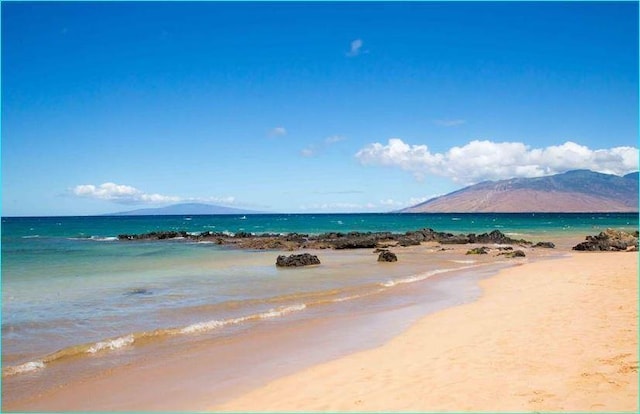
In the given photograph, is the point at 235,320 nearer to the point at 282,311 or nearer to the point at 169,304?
the point at 282,311

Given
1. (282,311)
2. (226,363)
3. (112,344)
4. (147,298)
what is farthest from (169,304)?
(226,363)

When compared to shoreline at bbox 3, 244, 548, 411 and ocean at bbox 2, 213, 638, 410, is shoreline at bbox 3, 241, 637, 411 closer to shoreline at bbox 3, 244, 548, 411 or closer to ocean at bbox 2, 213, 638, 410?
shoreline at bbox 3, 244, 548, 411

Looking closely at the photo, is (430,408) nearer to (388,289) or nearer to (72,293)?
(388,289)

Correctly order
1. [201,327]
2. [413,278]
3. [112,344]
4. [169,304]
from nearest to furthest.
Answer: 1. [112,344]
2. [201,327]
3. [169,304]
4. [413,278]

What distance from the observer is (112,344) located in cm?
1150

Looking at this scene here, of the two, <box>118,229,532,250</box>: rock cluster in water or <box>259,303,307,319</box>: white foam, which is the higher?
<box>118,229,532,250</box>: rock cluster in water

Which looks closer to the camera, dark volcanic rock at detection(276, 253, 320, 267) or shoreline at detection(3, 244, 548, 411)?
shoreline at detection(3, 244, 548, 411)

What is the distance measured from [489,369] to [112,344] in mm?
8352

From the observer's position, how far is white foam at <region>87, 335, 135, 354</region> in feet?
36.5

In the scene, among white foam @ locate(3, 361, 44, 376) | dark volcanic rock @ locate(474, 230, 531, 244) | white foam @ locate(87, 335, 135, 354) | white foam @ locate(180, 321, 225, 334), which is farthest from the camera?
dark volcanic rock @ locate(474, 230, 531, 244)

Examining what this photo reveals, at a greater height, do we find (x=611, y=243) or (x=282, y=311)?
(x=611, y=243)

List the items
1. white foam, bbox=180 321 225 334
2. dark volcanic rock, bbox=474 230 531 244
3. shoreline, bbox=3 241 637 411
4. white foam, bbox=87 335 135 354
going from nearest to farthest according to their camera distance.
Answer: shoreline, bbox=3 241 637 411 < white foam, bbox=87 335 135 354 < white foam, bbox=180 321 225 334 < dark volcanic rock, bbox=474 230 531 244

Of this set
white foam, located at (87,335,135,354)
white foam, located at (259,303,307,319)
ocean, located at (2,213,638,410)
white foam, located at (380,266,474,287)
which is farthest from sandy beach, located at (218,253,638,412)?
white foam, located at (380,266,474,287)

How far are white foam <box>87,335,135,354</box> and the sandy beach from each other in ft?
15.7
